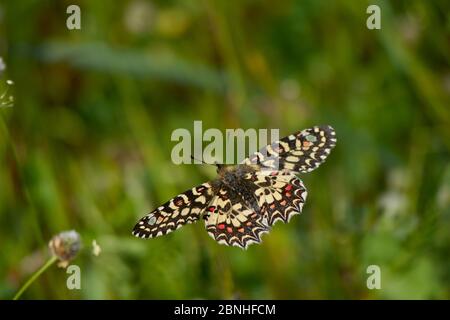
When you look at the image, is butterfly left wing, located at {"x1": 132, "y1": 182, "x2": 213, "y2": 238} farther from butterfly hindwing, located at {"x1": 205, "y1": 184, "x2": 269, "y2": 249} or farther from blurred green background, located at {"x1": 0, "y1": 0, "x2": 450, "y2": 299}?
blurred green background, located at {"x1": 0, "y1": 0, "x2": 450, "y2": 299}

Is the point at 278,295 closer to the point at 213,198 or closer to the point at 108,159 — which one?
the point at 213,198

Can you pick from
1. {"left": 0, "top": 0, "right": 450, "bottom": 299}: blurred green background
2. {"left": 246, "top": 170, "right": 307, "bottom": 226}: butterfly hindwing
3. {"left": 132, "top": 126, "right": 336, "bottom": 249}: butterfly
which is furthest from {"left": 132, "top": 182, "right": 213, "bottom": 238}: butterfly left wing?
{"left": 0, "top": 0, "right": 450, "bottom": 299}: blurred green background

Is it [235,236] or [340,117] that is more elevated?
[340,117]

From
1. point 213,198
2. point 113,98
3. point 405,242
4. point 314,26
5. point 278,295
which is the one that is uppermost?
point 314,26

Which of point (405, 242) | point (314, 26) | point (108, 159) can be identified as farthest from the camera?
point (314, 26)

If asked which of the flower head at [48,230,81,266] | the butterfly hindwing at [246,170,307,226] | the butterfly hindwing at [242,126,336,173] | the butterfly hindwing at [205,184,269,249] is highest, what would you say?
the butterfly hindwing at [242,126,336,173]

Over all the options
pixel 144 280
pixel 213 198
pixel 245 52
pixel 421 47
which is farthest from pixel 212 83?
pixel 213 198

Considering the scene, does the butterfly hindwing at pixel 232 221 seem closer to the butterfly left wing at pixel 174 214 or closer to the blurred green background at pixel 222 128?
the butterfly left wing at pixel 174 214

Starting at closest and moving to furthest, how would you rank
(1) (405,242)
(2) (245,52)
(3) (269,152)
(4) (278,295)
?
(3) (269,152)
(1) (405,242)
(4) (278,295)
(2) (245,52)
